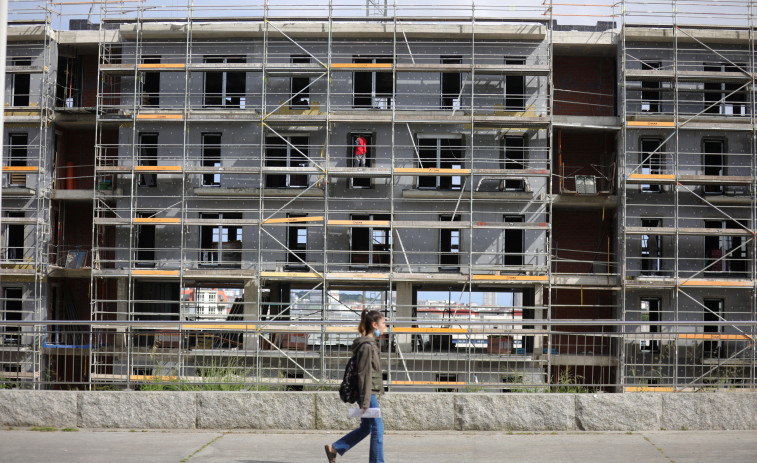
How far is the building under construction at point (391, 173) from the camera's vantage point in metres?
35.6

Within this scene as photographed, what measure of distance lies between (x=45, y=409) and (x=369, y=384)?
5.54 meters

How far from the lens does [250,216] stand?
120 feet

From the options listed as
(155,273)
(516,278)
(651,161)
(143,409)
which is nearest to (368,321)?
(143,409)

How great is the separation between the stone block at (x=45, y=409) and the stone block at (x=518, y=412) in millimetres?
5485

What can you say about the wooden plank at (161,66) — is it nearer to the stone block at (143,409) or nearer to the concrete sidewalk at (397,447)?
the stone block at (143,409)

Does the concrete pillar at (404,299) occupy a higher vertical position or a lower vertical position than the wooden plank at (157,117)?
lower

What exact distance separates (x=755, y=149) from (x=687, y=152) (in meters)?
2.87

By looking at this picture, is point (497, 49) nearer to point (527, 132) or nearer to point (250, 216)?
point (527, 132)

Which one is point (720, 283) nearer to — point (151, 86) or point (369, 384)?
point (151, 86)

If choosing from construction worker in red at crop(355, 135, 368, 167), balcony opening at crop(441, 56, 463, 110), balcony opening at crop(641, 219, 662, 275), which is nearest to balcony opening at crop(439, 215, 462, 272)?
construction worker in red at crop(355, 135, 368, 167)

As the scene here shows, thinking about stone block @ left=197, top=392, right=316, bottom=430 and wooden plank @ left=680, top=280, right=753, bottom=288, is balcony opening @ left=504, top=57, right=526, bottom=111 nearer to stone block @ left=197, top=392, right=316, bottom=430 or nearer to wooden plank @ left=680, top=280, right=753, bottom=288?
wooden plank @ left=680, top=280, right=753, bottom=288

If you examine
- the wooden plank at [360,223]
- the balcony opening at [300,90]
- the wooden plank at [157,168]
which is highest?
the balcony opening at [300,90]

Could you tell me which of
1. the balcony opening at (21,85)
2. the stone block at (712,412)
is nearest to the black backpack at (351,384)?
the stone block at (712,412)

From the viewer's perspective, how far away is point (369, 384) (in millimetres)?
9078
